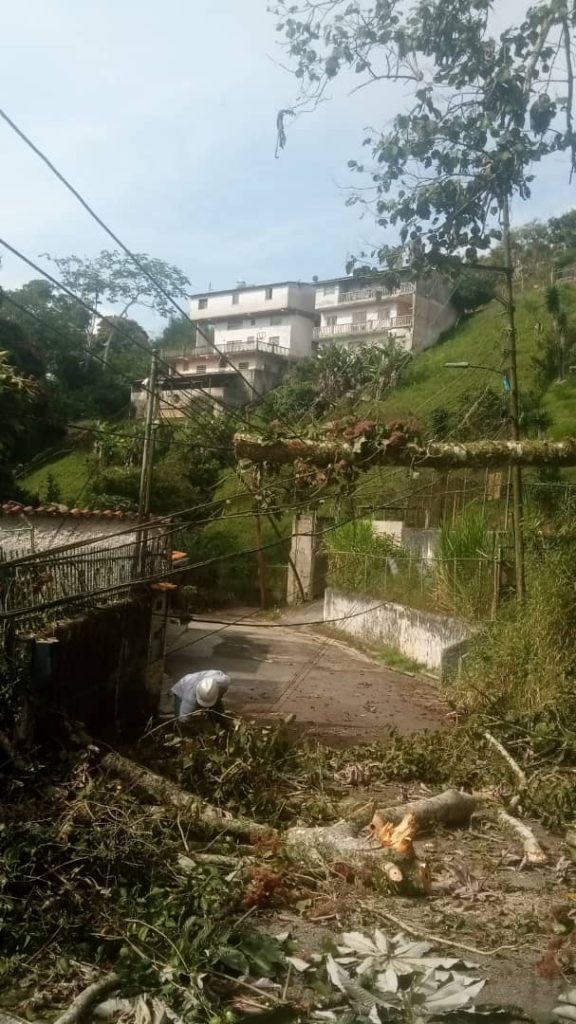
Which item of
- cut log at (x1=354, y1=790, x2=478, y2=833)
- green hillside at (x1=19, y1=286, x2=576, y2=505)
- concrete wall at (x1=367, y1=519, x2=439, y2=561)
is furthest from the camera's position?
green hillside at (x1=19, y1=286, x2=576, y2=505)

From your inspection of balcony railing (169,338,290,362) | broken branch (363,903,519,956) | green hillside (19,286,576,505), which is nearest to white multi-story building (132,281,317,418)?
balcony railing (169,338,290,362)

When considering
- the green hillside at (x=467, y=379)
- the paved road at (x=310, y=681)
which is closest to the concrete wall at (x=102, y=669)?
the paved road at (x=310, y=681)

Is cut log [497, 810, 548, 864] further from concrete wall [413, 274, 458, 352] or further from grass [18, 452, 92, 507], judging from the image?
concrete wall [413, 274, 458, 352]

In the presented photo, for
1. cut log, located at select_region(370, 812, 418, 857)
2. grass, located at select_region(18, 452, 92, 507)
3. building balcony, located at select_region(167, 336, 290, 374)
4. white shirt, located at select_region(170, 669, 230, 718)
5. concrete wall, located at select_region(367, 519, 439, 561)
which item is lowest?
cut log, located at select_region(370, 812, 418, 857)

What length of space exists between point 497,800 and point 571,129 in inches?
235

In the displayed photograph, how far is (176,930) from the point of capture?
5027 mm

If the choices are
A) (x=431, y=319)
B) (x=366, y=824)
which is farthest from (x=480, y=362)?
(x=366, y=824)

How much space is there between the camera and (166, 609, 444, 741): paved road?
1180cm

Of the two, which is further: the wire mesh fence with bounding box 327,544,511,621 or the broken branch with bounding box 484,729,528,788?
the wire mesh fence with bounding box 327,544,511,621

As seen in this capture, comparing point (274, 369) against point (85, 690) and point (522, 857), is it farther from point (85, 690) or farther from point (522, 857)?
point (522, 857)

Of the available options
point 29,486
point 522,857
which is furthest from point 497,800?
point 29,486

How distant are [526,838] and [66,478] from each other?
24828mm

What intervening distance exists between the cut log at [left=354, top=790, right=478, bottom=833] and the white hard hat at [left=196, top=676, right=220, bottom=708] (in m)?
2.40

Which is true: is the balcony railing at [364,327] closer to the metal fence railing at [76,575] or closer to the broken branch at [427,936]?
the metal fence railing at [76,575]
